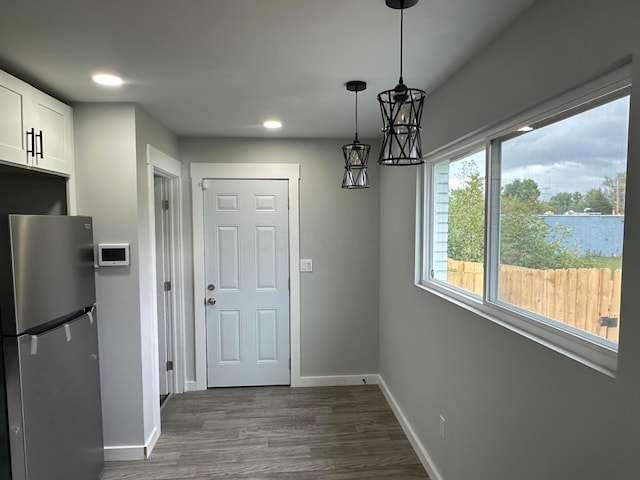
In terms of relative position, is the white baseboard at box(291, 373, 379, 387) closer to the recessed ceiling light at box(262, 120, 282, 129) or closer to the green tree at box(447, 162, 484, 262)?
the green tree at box(447, 162, 484, 262)

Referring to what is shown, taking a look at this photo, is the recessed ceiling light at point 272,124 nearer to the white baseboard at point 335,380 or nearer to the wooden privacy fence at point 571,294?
the wooden privacy fence at point 571,294

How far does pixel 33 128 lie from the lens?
2.08 metres

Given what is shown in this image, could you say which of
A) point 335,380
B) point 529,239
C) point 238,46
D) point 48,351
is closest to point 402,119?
point 529,239

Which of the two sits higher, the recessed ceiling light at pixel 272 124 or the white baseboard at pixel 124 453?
the recessed ceiling light at pixel 272 124

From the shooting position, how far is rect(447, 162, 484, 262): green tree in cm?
204

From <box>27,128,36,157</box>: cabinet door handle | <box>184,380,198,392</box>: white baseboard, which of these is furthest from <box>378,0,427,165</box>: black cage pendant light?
<box>184,380,198,392</box>: white baseboard

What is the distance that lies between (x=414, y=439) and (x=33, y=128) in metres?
3.06

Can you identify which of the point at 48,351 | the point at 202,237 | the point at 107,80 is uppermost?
the point at 107,80

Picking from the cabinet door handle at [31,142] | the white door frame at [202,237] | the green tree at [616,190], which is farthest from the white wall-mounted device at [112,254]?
the green tree at [616,190]

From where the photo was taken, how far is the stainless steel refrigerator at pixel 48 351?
177 cm

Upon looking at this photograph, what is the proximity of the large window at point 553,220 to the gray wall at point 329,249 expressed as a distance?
1.56 metres

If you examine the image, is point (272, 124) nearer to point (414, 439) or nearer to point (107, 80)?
point (107, 80)

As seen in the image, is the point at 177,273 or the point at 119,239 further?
the point at 177,273

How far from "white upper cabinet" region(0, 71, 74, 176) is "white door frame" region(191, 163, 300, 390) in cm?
125
